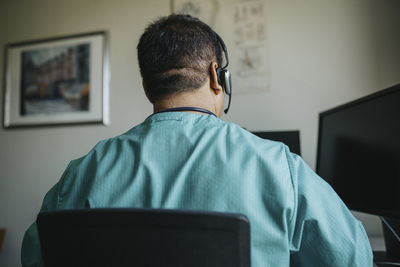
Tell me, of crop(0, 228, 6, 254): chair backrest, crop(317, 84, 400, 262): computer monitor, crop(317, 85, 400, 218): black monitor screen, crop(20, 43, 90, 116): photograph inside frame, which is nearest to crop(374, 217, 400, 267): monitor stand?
crop(317, 84, 400, 262): computer monitor

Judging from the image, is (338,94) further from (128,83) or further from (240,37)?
(128,83)

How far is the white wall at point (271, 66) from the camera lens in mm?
1613

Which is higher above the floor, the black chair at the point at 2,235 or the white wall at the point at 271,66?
the white wall at the point at 271,66

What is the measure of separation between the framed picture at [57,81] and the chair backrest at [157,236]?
155 centimetres

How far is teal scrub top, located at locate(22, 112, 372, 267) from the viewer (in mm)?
591

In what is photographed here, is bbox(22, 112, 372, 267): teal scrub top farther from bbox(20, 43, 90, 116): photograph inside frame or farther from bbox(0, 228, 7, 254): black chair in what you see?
bbox(0, 228, 7, 254): black chair

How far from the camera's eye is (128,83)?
1.96 meters

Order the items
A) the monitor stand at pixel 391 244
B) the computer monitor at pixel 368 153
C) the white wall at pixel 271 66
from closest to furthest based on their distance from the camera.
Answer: the computer monitor at pixel 368 153
the monitor stand at pixel 391 244
the white wall at pixel 271 66

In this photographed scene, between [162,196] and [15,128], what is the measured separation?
6.31 feet

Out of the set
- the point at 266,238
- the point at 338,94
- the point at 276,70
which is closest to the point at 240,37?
the point at 276,70

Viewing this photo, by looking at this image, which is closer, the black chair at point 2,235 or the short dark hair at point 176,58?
the short dark hair at point 176,58

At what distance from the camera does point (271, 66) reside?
68.6 inches

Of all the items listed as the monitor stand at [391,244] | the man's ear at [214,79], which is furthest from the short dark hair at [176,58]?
the monitor stand at [391,244]

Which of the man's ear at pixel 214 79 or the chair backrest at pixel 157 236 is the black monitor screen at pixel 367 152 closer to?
the man's ear at pixel 214 79
